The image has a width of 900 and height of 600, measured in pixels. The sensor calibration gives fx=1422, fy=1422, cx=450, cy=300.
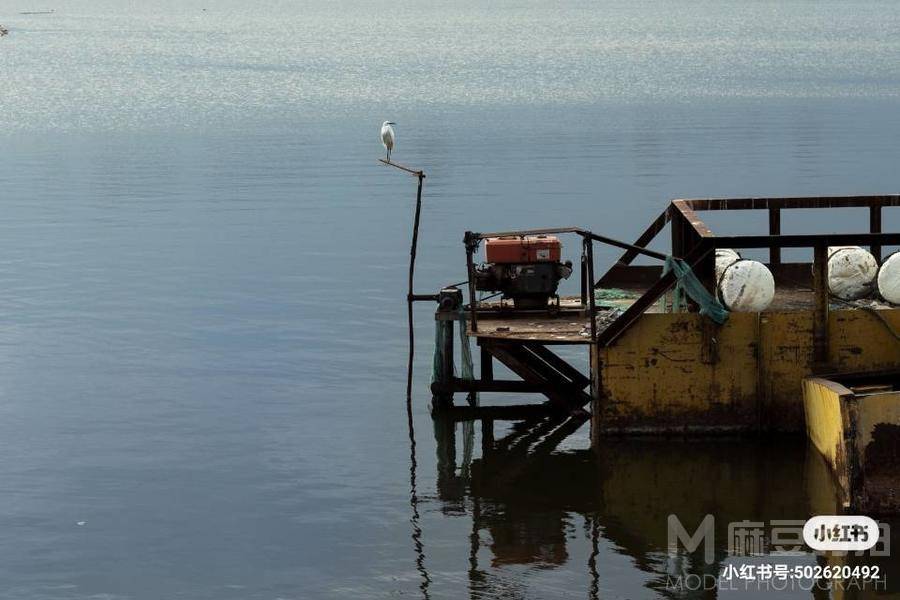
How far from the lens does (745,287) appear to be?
Result: 16.6m

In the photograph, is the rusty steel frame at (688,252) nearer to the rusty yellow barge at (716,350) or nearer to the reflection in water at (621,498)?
the rusty yellow barge at (716,350)

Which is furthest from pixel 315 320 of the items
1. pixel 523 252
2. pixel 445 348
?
pixel 523 252

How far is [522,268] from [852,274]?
4153mm

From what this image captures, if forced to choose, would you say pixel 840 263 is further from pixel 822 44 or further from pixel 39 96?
pixel 822 44

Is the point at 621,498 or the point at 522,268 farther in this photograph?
the point at 522,268

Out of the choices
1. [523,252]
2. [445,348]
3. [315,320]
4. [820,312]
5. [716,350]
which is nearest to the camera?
[820,312]

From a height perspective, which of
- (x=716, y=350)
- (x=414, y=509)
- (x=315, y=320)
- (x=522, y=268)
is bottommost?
(x=414, y=509)

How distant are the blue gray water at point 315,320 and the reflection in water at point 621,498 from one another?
42 mm

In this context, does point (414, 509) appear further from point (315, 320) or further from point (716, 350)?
point (315, 320)

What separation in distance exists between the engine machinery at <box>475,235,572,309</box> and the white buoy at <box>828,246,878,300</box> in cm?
335

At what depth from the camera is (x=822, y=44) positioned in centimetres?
11512

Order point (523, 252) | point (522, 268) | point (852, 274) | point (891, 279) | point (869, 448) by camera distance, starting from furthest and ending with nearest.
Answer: point (522, 268) < point (523, 252) < point (852, 274) < point (891, 279) < point (869, 448)

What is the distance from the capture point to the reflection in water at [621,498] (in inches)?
556

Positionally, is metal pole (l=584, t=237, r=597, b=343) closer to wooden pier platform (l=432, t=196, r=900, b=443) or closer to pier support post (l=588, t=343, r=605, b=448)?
wooden pier platform (l=432, t=196, r=900, b=443)
